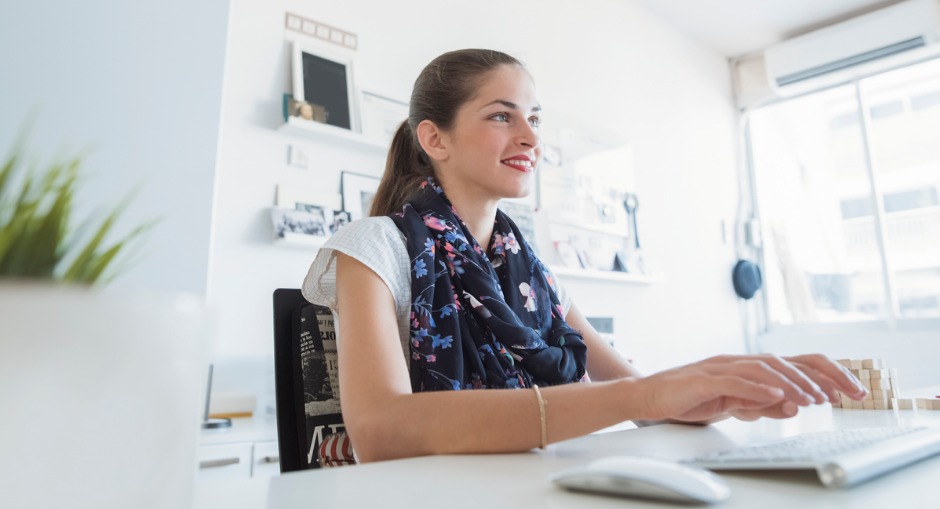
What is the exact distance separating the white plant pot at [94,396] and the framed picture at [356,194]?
184 centimetres

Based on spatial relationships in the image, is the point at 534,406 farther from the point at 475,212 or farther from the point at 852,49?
the point at 852,49

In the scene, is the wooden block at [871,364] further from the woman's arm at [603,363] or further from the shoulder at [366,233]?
the shoulder at [366,233]

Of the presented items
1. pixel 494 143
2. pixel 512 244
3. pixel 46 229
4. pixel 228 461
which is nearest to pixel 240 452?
pixel 228 461

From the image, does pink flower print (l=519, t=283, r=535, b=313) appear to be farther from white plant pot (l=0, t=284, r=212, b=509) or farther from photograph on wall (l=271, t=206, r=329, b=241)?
white plant pot (l=0, t=284, r=212, b=509)

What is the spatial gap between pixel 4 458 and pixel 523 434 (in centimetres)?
55

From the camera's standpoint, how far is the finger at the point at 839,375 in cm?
71

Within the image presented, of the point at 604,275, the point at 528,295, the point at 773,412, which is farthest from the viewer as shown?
the point at 604,275

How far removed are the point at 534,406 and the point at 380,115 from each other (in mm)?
1725

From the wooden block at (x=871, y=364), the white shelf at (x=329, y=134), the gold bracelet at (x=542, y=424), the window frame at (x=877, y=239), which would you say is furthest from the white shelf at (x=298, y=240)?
the window frame at (x=877, y=239)

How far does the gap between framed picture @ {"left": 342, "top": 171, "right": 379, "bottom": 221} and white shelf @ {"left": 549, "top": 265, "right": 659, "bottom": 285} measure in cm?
92

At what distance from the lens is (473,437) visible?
70cm

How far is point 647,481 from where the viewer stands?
42 cm

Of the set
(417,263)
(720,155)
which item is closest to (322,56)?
(417,263)

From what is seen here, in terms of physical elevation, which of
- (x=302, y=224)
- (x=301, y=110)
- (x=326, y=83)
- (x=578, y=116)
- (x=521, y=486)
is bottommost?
(x=521, y=486)
